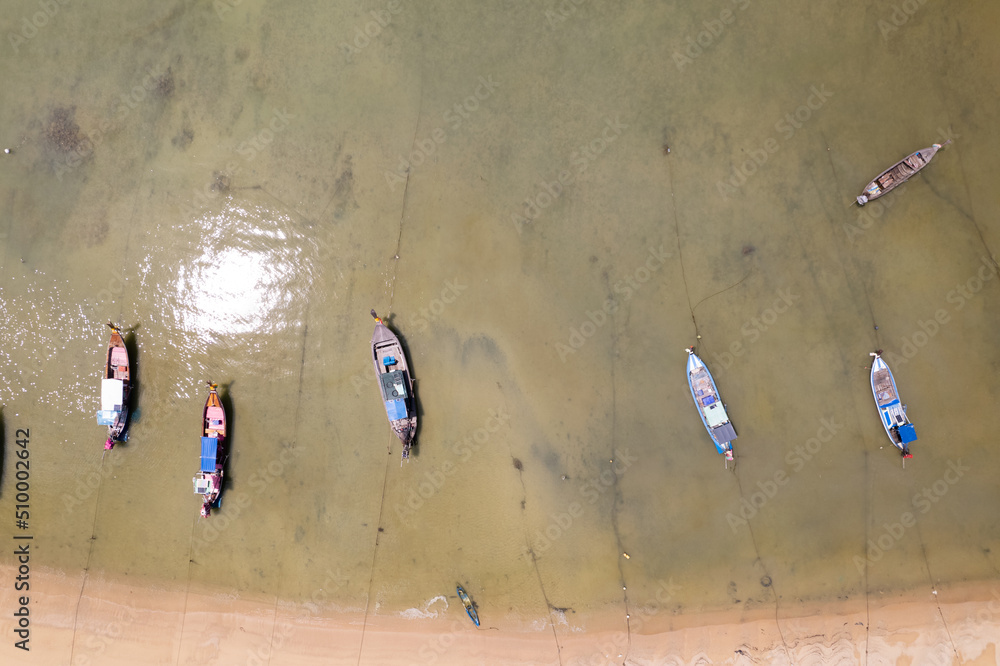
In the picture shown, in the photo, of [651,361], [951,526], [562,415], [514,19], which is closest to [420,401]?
[562,415]

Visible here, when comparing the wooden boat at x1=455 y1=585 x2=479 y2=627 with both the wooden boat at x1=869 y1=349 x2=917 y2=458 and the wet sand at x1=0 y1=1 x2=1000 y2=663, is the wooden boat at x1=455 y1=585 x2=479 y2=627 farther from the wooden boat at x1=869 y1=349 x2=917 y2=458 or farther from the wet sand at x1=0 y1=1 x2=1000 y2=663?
the wooden boat at x1=869 y1=349 x2=917 y2=458

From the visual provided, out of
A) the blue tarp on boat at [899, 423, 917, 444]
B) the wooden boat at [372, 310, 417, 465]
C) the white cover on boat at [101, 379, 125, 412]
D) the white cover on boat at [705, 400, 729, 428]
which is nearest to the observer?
the blue tarp on boat at [899, 423, 917, 444]

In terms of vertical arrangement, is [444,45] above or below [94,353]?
above

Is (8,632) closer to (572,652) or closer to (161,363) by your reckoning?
(161,363)

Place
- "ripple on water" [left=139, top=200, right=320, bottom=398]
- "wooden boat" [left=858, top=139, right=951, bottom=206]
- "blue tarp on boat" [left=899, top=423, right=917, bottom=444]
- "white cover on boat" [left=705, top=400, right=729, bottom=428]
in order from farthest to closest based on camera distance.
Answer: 1. "ripple on water" [left=139, top=200, right=320, bottom=398]
2. "white cover on boat" [left=705, top=400, right=729, bottom=428]
3. "blue tarp on boat" [left=899, top=423, right=917, bottom=444]
4. "wooden boat" [left=858, top=139, right=951, bottom=206]

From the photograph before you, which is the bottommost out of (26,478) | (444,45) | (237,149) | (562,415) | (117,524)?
(117,524)

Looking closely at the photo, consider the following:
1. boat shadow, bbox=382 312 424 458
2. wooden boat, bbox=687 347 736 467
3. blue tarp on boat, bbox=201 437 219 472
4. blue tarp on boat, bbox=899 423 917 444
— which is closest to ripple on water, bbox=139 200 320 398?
blue tarp on boat, bbox=201 437 219 472

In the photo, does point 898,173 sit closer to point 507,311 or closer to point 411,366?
point 507,311
